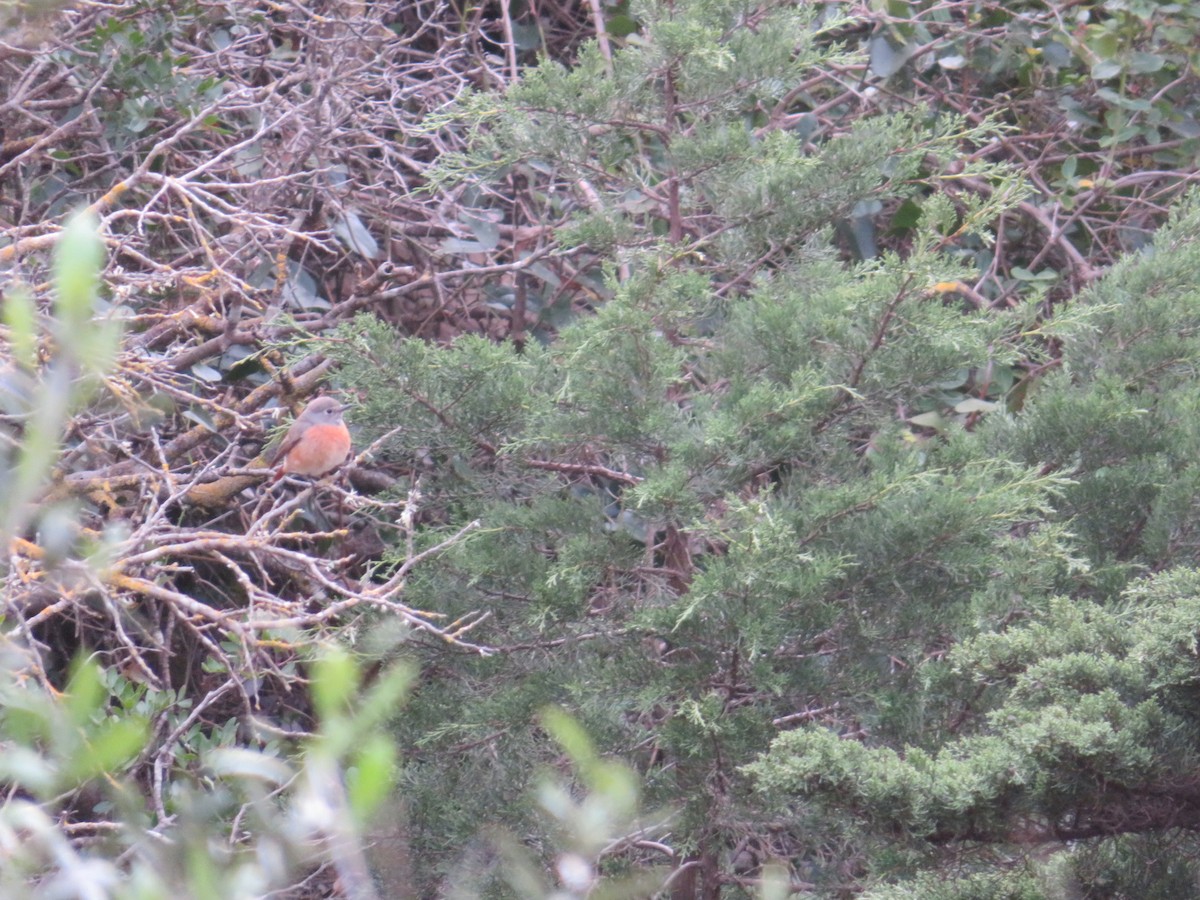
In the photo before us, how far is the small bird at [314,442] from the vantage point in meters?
4.13

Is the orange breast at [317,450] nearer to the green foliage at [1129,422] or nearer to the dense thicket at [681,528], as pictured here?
the dense thicket at [681,528]

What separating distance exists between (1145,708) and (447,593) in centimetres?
183

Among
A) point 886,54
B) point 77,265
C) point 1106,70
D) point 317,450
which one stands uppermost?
point 77,265

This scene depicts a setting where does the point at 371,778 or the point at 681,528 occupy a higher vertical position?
the point at 371,778

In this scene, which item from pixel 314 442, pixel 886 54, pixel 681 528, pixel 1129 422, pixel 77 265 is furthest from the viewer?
pixel 886 54

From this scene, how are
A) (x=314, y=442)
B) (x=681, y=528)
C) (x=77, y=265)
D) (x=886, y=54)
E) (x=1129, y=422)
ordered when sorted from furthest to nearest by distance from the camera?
(x=886, y=54), (x=314, y=442), (x=1129, y=422), (x=681, y=528), (x=77, y=265)

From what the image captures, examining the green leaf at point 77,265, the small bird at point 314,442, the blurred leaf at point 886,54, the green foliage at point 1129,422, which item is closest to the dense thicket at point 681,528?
the green foliage at point 1129,422

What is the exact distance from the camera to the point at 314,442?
4.21 m

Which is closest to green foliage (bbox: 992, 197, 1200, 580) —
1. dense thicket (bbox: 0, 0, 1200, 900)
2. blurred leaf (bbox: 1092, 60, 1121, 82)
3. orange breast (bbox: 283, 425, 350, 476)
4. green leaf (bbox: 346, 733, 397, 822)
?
dense thicket (bbox: 0, 0, 1200, 900)

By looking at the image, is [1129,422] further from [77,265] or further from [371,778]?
[77,265]

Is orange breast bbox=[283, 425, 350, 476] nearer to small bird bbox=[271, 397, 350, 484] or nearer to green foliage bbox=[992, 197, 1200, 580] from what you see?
small bird bbox=[271, 397, 350, 484]

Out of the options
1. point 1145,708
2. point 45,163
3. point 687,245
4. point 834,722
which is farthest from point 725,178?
point 45,163

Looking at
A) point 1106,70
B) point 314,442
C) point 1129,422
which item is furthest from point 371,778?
point 1106,70

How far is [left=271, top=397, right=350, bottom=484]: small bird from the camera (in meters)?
4.13
